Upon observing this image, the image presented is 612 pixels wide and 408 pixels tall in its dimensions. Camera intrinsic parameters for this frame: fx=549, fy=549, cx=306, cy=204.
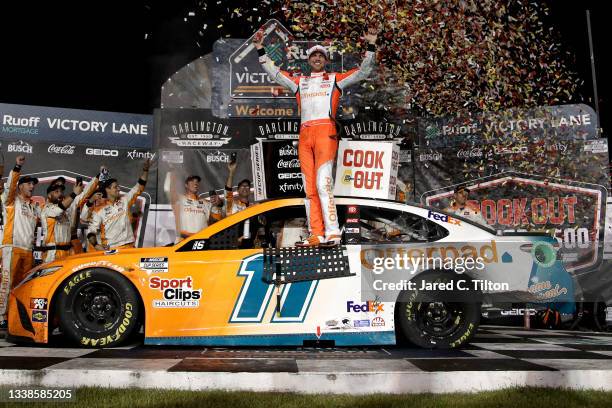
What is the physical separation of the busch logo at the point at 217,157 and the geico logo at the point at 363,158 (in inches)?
146

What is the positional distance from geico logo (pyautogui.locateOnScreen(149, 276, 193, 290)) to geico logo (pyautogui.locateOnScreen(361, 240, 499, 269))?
1.52 metres

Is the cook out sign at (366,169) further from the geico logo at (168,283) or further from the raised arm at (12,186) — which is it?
the raised arm at (12,186)

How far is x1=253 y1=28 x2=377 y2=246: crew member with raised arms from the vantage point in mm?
5164

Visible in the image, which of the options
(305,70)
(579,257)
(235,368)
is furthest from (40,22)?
(579,257)

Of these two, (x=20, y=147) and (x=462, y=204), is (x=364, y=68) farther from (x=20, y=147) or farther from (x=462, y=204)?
(x=20, y=147)

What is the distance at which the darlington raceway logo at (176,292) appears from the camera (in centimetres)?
466

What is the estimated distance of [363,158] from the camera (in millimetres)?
5621

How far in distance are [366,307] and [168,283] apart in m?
1.71

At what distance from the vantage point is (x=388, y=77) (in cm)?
906

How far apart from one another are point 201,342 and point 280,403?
1856mm

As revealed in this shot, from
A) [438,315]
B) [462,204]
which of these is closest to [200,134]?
[462,204]

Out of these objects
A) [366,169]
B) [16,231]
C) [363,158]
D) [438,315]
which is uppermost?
[363,158]

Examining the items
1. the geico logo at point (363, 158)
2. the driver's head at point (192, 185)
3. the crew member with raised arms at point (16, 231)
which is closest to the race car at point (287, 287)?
the geico logo at point (363, 158)

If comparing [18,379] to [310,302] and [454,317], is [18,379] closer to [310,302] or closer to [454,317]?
[310,302]
